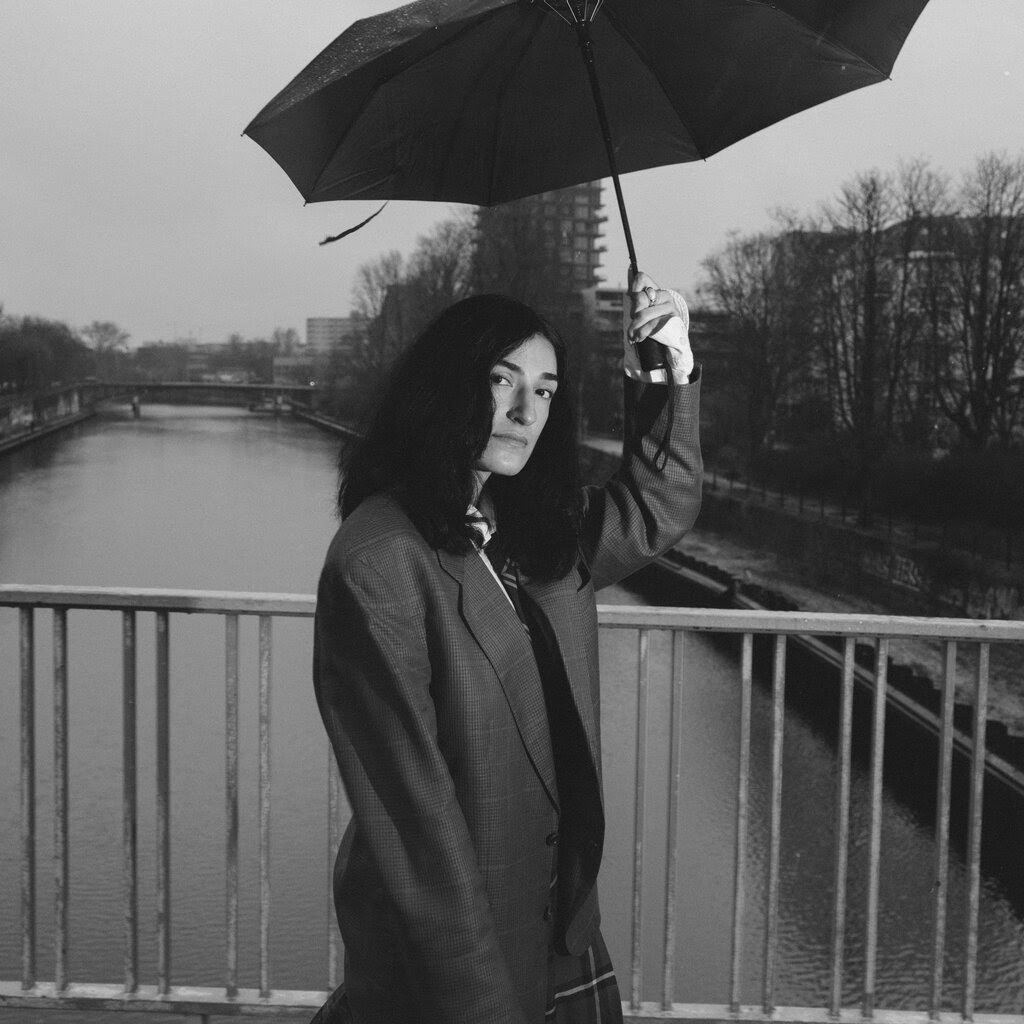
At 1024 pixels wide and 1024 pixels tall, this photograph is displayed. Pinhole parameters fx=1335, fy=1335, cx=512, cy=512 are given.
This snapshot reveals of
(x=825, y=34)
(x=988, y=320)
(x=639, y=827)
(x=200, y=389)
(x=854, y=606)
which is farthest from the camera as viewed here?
(x=200, y=389)

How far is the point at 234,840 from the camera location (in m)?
1.89

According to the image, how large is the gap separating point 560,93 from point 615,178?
196 millimetres

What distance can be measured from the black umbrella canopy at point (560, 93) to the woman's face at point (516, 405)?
0.40 meters

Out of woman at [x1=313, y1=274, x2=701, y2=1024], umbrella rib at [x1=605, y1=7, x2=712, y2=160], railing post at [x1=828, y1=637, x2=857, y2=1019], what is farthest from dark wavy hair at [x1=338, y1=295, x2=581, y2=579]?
railing post at [x1=828, y1=637, x2=857, y2=1019]

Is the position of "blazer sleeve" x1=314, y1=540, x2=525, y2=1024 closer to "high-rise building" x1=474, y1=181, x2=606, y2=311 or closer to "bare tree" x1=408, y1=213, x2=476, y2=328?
"high-rise building" x1=474, y1=181, x2=606, y2=311

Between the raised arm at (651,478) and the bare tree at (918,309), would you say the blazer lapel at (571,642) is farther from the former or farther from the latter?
the bare tree at (918,309)

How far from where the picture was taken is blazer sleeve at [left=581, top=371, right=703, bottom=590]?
1371mm

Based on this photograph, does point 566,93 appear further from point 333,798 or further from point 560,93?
point 333,798

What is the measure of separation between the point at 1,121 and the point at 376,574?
94.4m

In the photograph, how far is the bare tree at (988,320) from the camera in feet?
93.5

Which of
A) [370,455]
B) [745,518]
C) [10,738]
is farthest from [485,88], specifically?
[745,518]

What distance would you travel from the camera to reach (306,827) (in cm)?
2053

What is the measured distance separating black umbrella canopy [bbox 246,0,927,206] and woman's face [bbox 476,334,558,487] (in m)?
0.40

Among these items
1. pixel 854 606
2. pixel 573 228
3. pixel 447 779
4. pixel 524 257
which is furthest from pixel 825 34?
pixel 573 228
